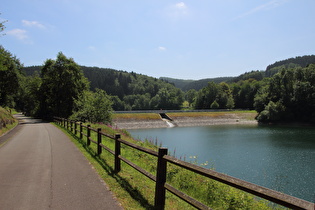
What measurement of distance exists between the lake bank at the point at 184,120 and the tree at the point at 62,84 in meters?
15.5

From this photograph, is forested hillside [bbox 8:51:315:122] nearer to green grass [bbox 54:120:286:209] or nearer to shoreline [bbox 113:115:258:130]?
shoreline [bbox 113:115:258:130]

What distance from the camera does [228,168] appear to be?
676 inches

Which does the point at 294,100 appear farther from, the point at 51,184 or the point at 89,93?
the point at 51,184

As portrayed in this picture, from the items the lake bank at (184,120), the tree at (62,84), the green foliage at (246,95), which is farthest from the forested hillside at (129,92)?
the tree at (62,84)

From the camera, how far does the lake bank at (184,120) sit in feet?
197

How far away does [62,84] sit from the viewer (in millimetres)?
42438

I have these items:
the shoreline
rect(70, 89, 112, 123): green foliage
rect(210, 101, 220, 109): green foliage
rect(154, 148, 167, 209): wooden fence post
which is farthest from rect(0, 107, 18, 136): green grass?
rect(210, 101, 220, 109): green foliage

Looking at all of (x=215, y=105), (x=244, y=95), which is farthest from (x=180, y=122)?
(x=244, y=95)

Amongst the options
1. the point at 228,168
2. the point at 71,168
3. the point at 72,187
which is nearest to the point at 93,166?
the point at 71,168

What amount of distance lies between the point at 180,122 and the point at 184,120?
240cm

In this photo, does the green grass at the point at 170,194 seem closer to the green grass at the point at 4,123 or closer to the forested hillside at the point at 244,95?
the green grass at the point at 4,123

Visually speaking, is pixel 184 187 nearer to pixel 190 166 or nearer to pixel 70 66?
pixel 190 166

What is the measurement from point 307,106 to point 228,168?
62474 millimetres

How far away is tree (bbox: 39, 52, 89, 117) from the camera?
4241 cm
